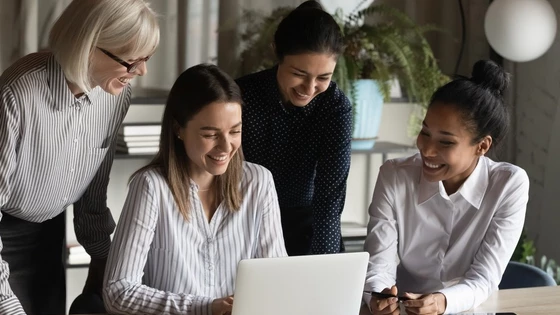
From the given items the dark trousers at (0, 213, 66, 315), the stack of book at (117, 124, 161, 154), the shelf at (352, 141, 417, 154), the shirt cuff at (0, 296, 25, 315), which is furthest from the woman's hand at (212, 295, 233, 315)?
the shelf at (352, 141, 417, 154)

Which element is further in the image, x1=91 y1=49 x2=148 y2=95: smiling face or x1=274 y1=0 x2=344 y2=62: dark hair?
x1=274 y1=0 x2=344 y2=62: dark hair

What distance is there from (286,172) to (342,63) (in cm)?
122

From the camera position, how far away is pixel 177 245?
2.17 meters

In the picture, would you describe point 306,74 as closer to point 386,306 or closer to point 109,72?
point 109,72

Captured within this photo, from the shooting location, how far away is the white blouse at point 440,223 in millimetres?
2404

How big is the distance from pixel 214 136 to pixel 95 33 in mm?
393

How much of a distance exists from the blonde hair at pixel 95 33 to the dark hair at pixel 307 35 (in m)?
0.48

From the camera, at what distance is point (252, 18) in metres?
4.09

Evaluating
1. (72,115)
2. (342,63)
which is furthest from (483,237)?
(342,63)

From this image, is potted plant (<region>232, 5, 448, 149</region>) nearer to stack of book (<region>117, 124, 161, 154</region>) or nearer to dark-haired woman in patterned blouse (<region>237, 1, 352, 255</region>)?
stack of book (<region>117, 124, 161, 154</region>)

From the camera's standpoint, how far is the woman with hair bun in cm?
236

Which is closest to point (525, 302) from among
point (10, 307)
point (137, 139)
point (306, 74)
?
point (306, 74)

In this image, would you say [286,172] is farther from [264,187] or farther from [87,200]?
[87,200]

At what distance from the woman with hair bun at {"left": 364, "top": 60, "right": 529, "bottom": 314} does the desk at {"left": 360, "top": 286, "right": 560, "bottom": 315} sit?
54 mm
